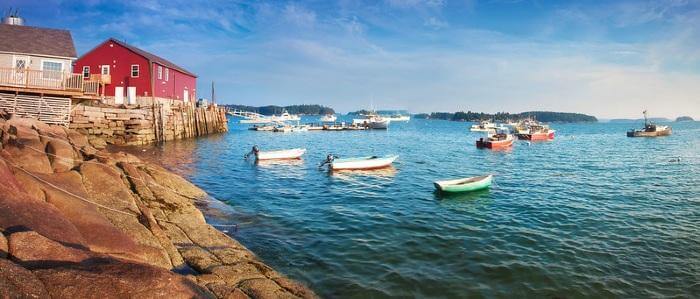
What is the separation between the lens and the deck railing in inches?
1173

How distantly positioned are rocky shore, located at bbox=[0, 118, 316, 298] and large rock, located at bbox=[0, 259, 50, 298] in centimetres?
1

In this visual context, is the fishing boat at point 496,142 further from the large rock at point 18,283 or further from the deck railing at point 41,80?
the large rock at point 18,283

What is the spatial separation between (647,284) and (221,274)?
11.7 m

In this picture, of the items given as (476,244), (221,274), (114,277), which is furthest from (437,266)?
(114,277)

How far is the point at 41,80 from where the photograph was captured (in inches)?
1231

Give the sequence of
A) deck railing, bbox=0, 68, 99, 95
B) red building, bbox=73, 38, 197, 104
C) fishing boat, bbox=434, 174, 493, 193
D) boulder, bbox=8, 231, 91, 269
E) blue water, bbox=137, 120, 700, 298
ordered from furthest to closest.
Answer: red building, bbox=73, 38, 197, 104, deck railing, bbox=0, 68, 99, 95, fishing boat, bbox=434, 174, 493, 193, blue water, bbox=137, 120, 700, 298, boulder, bbox=8, 231, 91, 269

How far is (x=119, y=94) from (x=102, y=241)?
4616 centimetres

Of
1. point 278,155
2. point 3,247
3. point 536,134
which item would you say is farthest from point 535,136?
point 3,247

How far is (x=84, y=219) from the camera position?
8.97 metres

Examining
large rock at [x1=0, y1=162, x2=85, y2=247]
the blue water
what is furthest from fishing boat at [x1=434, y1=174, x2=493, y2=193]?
large rock at [x1=0, y1=162, x2=85, y2=247]

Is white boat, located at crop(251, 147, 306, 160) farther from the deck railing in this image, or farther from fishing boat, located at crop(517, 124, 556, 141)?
fishing boat, located at crop(517, 124, 556, 141)

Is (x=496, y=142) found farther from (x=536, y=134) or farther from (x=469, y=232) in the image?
(x=469, y=232)

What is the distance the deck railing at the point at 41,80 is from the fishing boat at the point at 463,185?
1095 inches

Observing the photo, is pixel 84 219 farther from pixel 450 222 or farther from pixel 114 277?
pixel 450 222
